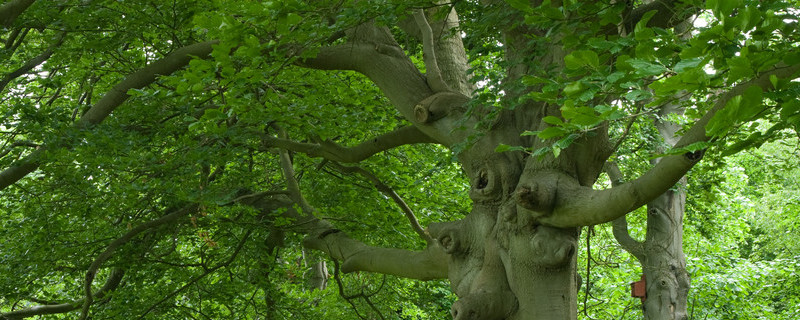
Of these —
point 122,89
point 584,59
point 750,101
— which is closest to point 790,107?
point 750,101

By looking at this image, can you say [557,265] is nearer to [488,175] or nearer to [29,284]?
[488,175]

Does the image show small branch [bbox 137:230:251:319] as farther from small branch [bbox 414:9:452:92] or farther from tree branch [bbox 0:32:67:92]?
small branch [bbox 414:9:452:92]

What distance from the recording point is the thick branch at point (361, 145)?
649cm

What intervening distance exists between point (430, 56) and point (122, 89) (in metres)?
2.96

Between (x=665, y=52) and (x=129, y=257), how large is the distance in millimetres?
7413

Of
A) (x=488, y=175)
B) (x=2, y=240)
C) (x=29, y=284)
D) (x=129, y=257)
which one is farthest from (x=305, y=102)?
(x=2, y=240)

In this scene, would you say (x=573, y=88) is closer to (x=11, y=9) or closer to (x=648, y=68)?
(x=648, y=68)

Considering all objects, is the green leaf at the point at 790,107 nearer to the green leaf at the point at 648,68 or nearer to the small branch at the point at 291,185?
the green leaf at the point at 648,68

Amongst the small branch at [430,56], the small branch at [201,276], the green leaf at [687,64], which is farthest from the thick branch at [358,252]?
the green leaf at [687,64]

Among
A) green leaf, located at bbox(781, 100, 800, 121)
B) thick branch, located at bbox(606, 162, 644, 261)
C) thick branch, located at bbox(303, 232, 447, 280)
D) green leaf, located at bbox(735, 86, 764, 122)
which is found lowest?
green leaf, located at bbox(735, 86, 764, 122)

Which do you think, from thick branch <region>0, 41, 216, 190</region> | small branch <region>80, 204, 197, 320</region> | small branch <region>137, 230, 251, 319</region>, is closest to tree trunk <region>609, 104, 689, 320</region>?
small branch <region>137, 230, 251, 319</region>

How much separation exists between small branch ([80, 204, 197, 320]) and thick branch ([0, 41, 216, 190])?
40.8 inches

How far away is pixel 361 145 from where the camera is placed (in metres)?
6.66

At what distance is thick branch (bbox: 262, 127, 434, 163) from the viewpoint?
21.3ft
